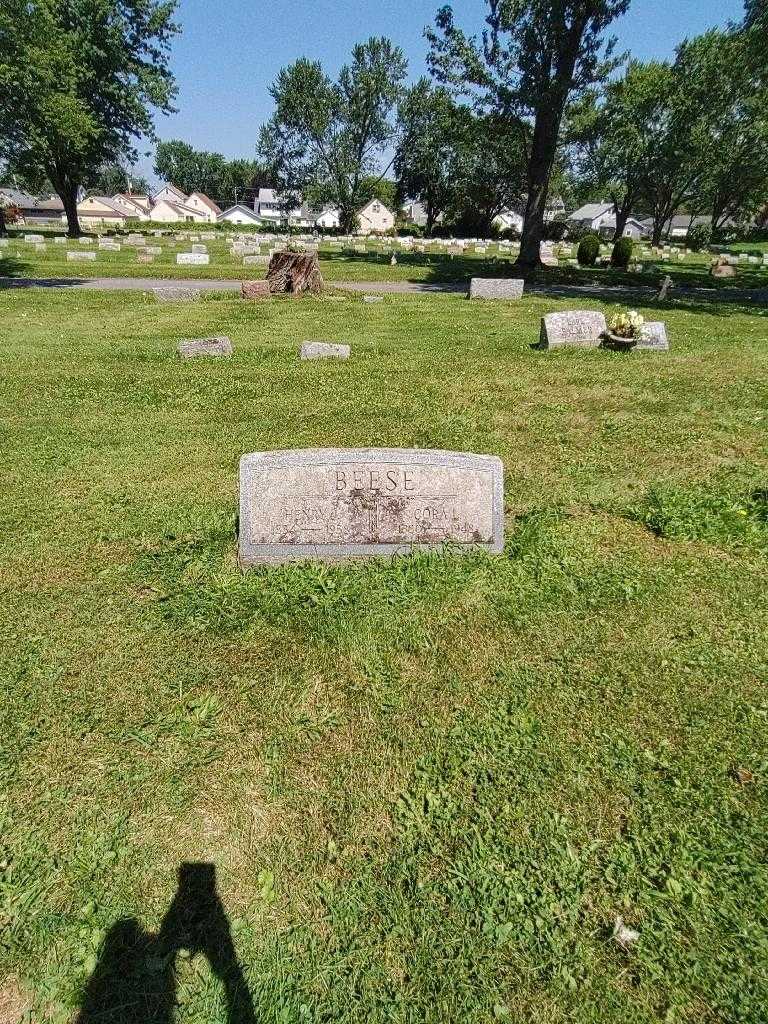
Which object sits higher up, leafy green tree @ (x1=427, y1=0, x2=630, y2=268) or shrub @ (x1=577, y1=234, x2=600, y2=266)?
leafy green tree @ (x1=427, y1=0, x2=630, y2=268)

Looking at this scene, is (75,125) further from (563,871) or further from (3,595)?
(563,871)

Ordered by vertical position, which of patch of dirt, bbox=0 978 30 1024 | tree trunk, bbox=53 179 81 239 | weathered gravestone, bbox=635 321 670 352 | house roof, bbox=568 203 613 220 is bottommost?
patch of dirt, bbox=0 978 30 1024

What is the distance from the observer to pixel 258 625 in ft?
13.2

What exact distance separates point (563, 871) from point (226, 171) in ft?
575

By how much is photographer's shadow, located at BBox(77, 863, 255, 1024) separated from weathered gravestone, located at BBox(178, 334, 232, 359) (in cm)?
996

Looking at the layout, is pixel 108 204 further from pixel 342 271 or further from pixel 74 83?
pixel 342 271

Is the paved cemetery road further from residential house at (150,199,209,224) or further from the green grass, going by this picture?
residential house at (150,199,209,224)

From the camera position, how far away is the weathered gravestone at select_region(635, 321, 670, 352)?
464 inches

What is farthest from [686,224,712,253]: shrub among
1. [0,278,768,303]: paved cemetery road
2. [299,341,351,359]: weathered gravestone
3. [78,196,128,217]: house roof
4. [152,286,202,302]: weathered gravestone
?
[78,196,128,217]: house roof

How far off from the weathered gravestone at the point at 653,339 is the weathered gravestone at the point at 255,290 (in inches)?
485

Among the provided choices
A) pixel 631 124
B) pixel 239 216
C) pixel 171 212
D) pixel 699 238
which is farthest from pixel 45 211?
pixel 699 238

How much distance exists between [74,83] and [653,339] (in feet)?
98.5

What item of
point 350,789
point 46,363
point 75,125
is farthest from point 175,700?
point 75,125

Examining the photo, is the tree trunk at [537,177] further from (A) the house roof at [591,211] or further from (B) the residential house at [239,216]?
(B) the residential house at [239,216]
